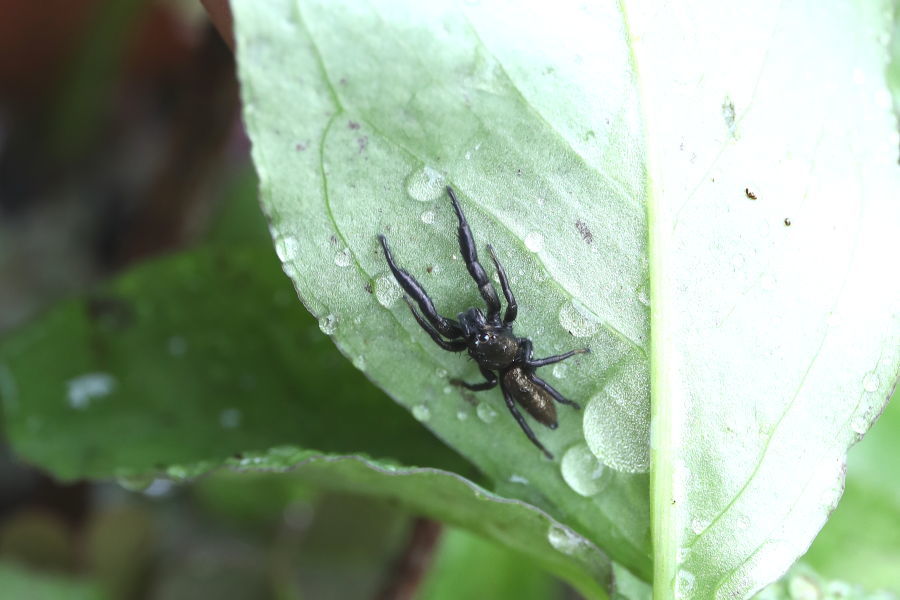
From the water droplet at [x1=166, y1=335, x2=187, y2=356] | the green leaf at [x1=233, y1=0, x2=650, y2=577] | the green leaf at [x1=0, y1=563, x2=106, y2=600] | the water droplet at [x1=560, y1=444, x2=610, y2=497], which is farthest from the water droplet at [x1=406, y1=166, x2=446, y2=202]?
the green leaf at [x1=0, y1=563, x2=106, y2=600]

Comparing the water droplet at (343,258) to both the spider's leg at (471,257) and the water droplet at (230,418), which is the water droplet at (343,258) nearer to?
the spider's leg at (471,257)

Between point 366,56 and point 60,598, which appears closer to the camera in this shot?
point 366,56

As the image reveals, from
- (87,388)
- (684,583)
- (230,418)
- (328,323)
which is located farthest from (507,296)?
(87,388)

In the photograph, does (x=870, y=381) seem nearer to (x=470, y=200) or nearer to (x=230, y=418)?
(x=470, y=200)

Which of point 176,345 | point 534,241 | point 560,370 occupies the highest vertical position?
point 534,241

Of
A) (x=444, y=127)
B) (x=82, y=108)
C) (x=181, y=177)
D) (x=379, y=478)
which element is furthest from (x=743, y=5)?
(x=82, y=108)

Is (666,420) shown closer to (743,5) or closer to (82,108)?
(743,5)
